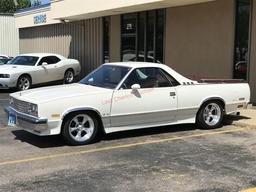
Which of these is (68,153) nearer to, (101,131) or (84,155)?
(84,155)

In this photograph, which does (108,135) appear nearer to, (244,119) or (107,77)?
(107,77)

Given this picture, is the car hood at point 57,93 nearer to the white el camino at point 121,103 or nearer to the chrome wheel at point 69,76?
the white el camino at point 121,103

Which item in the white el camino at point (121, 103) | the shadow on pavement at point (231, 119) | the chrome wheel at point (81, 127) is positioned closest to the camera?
the white el camino at point (121, 103)

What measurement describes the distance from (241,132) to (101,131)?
9.59ft

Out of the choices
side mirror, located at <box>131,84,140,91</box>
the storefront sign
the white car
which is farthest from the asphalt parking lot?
the storefront sign

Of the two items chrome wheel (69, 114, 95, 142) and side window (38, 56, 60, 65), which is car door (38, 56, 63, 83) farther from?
chrome wheel (69, 114, 95, 142)

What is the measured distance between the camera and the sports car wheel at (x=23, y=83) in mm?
19062

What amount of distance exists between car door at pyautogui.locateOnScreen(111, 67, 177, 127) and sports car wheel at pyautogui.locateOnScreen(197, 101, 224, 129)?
0.75 m

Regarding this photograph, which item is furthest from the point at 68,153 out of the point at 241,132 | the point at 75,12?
the point at 75,12

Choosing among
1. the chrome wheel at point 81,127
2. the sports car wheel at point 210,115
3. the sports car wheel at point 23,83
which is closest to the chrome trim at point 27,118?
the chrome wheel at point 81,127

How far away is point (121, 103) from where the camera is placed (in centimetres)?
890

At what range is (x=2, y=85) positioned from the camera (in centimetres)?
1873

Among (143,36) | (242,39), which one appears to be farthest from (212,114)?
(143,36)

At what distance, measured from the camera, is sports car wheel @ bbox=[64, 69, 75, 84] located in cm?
2136
